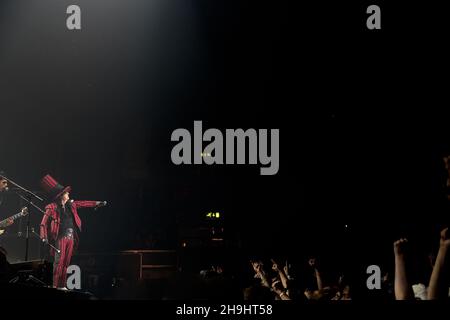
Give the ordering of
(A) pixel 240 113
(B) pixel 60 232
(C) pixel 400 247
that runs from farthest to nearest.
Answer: (A) pixel 240 113
(B) pixel 60 232
(C) pixel 400 247

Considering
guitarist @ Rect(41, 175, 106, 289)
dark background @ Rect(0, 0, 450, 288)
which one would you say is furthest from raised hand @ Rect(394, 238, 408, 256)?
guitarist @ Rect(41, 175, 106, 289)

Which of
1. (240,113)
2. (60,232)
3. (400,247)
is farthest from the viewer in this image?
(240,113)

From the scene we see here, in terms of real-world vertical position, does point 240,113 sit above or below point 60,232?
above

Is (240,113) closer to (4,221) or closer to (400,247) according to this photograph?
(4,221)

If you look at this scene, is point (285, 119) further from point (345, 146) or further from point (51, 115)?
point (51, 115)

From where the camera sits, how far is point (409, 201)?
6.88 metres

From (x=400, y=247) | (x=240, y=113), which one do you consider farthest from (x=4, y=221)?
(x=400, y=247)

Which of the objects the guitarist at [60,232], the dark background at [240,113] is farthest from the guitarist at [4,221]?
the dark background at [240,113]

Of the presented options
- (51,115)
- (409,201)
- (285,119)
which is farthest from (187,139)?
(409,201)

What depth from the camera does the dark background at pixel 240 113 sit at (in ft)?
21.3

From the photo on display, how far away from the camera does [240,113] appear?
290 inches

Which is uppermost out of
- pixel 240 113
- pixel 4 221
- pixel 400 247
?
pixel 240 113
